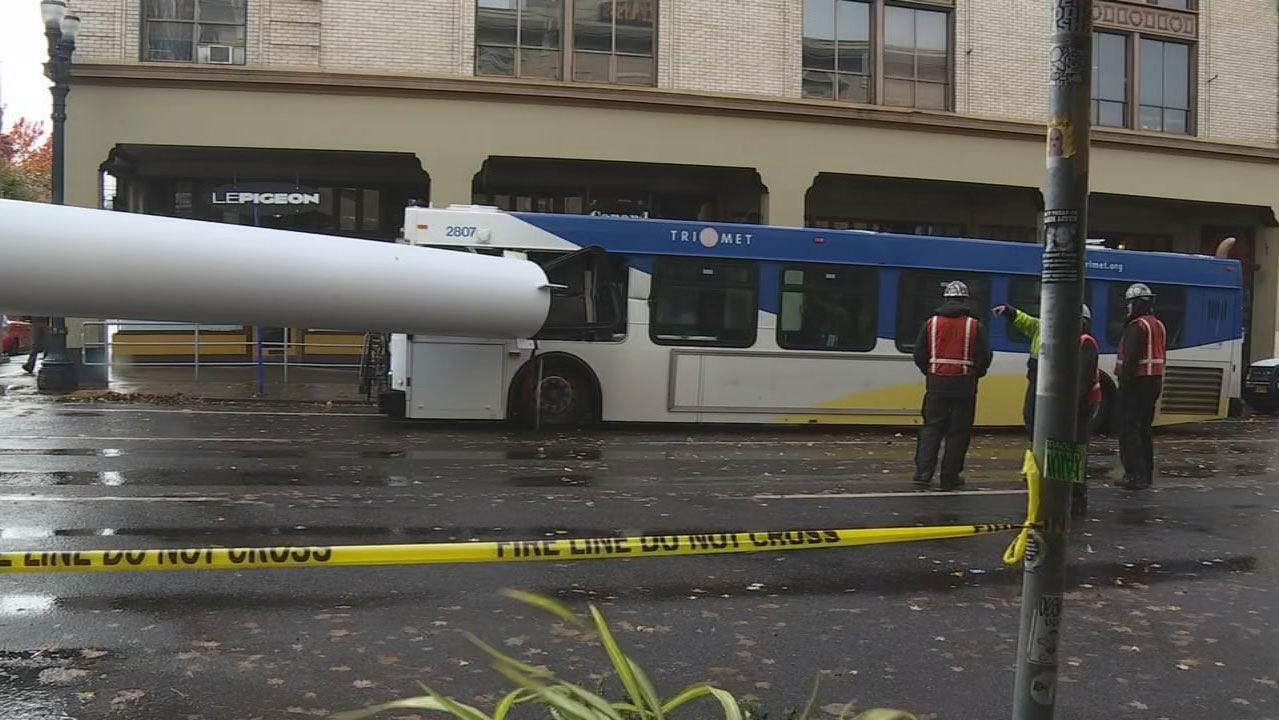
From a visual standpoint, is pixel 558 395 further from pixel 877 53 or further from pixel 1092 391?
pixel 877 53

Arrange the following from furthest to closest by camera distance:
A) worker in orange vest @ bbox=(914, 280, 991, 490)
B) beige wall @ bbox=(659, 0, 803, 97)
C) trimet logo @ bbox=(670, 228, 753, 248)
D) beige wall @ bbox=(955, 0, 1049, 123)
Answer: beige wall @ bbox=(955, 0, 1049, 123) < beige wall @ bbox=(659, 0, 803, 97) < trimet logo @ bbox=(670, 228, 753, 248) < worker in orange vest @ bbox=(914, 280, 991, 490)

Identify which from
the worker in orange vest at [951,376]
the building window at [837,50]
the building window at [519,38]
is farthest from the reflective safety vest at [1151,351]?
the building window at [519,38]

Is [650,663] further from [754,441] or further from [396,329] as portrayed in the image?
[754,441]

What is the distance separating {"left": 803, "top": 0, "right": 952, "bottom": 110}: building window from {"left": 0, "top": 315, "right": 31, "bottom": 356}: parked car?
20370mm

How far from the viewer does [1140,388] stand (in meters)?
9.57

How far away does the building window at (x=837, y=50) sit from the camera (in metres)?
20.7

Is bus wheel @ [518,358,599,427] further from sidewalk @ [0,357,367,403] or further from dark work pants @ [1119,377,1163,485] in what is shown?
dark work pants @ [1119,377,1163,485]

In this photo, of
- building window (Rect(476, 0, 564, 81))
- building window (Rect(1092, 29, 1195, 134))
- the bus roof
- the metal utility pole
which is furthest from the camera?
building window (Rect(1092, 29, 1195, 134))

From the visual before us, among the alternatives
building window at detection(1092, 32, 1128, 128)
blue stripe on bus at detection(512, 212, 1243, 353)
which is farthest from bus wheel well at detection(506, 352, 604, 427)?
building window at detection(1092, 32, 1128, 128)

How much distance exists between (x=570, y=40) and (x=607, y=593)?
1586cm

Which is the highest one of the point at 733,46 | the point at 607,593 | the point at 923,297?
the point at 733,46

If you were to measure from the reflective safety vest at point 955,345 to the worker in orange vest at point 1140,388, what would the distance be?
1.76 m

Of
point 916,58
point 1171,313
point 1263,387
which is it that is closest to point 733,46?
point 916,58

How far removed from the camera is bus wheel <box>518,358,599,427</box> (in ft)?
42.8
